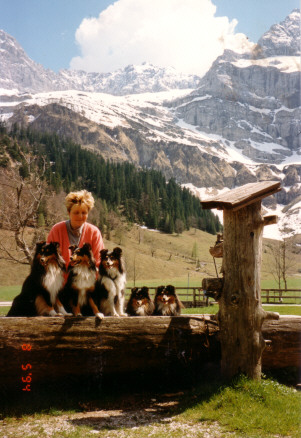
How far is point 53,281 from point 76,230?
130cm

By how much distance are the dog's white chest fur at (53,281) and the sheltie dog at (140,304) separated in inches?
77.6

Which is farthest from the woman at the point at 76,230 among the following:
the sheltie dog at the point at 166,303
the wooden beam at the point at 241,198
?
the wooden beam at the point at 241,198

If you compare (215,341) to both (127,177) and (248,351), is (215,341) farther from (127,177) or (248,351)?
(127,177)

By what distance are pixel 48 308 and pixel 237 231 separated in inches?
143

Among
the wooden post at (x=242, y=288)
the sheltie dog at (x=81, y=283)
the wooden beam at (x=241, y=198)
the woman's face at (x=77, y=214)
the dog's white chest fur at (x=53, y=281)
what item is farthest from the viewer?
the woman's face at (x=77, y=214)

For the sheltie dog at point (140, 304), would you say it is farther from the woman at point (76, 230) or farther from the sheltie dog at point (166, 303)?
the woman at point (76, 230)

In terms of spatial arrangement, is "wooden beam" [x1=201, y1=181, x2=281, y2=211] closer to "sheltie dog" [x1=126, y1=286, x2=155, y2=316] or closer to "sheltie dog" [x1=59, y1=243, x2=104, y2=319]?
"sheltie dog" [x1=59, y1=243, x2=104, y2=319]

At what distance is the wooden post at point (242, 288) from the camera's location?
609cm

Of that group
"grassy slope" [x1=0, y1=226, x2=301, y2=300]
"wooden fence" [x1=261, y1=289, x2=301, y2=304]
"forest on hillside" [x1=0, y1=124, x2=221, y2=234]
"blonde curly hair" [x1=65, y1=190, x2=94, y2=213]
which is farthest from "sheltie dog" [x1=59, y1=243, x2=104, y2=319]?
"forest on hillside" [x1=0, y1=124, x2=221, y2=234]

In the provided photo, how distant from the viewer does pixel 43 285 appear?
6246 mm

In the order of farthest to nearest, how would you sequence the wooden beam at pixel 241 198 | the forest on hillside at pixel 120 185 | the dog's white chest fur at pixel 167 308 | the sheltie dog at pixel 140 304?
the forest on hillside at pixel 120 185 < the dog's white chest fur at pixel 167 308 < the sheltie dog at pixel 140 304 < the wooden beam at pixel 241 198

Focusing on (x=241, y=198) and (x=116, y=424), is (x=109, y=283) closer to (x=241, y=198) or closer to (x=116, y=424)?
(x=116, y=424)

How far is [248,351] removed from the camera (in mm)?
6105

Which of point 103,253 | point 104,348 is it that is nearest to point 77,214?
point 103,253
